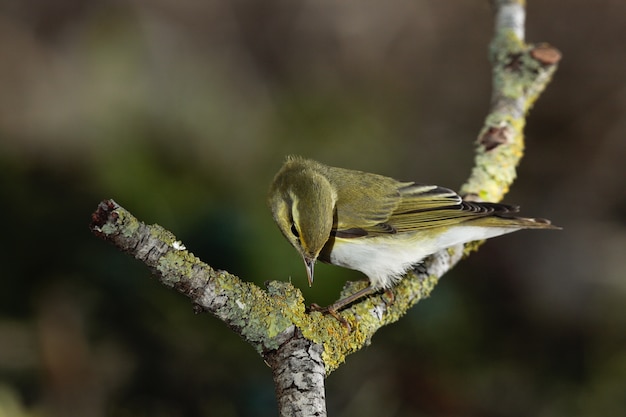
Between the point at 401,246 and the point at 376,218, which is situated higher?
the point at 376,218

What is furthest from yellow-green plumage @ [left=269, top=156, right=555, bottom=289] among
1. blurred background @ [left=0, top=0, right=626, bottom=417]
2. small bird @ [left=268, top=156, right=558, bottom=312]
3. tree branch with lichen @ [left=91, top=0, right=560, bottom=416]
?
blurred background @ [left=0, top=0, right=626, bottom=417]

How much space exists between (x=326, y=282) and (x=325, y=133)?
152 cm

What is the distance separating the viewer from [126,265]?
361cm

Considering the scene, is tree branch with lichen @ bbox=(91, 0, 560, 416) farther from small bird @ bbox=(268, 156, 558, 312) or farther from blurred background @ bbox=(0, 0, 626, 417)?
blurred background @ bbox=(0, 0, 626, 417)

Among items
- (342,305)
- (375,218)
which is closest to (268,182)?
(375,218)

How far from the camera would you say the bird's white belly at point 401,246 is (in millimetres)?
3600

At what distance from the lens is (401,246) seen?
3.71 metres

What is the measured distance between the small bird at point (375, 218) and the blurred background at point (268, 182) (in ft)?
1.05

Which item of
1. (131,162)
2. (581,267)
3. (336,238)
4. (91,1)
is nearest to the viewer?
(336,238)

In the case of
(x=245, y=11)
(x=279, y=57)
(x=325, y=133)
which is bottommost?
(x=325, y=133)

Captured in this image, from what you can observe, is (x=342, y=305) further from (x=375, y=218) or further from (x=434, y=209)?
(x=434, y=209)

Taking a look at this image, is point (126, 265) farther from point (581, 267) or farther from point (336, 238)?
point (581, 267)

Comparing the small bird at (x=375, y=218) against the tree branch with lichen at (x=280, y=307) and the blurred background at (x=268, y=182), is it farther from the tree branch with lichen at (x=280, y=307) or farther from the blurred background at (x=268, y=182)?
the blurred background at (x=268, y=182)

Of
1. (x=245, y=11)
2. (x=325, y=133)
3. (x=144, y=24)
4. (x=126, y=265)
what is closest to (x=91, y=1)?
(x=144, y=24)
